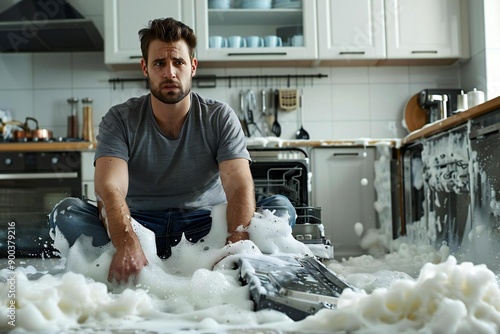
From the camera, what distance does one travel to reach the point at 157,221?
1.68 metres

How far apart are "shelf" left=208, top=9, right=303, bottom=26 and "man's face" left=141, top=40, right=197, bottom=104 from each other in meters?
1.55

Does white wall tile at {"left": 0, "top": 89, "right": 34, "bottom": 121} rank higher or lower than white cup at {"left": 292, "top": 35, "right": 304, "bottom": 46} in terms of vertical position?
lower

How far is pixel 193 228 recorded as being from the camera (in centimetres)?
168

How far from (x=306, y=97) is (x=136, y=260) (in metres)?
2.20

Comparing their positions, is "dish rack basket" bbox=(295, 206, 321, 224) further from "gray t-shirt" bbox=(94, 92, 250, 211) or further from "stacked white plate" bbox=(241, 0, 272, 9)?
"stacked white plate" bbox=(241, 0, 272, 9)

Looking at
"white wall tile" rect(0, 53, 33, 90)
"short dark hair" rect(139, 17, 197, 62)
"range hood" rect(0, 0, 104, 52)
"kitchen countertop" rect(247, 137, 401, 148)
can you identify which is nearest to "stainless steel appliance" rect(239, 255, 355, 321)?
"short dark hair" rect(139, 17, 197, 62)

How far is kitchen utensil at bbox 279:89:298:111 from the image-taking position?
3.27 meters

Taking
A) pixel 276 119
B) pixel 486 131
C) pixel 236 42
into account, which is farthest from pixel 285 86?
pixel 486 131

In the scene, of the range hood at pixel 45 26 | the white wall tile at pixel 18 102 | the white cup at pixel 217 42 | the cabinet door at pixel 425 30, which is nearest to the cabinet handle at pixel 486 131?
the cabinet door at pixel 425 30

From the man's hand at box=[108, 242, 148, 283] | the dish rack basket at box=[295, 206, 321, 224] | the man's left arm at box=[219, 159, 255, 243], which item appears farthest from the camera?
the dish rack basket at box=[295, 206, 321, 224]

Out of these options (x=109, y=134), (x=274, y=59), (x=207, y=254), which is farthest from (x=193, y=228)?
(x=274, y=59)

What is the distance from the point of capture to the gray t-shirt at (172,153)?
5.62 feet

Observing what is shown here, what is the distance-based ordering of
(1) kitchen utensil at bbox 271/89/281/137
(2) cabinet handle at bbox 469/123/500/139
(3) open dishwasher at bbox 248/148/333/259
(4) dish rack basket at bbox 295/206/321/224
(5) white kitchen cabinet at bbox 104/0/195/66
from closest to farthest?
(2) cabinet handle at bbox 469/123/500/139, (4) dish rack basket at bbox 295/206/321/224, (3) open dishwasher at bbox 248/148/333/259, (5) white kitchen cabinet at bbox 104/0/195/66, (1) kitchen utensil at bbox 271/89/281/137

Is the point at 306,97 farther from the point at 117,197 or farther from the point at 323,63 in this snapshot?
the point at 117,197
